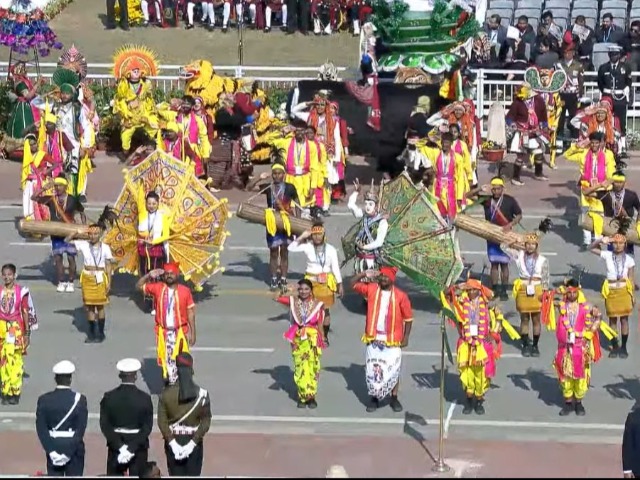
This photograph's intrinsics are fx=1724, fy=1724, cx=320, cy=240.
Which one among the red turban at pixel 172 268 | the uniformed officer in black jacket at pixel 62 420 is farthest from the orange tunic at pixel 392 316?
the uniformed officer in black jacket at pixel 62 420

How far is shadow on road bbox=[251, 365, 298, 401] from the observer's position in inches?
736

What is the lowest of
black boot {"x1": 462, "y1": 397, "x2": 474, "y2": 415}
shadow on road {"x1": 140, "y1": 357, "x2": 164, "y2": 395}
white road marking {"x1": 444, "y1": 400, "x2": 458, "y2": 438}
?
shadow on road {"x1": 140, "y1": 357, "x2": 164, "y2": 395}

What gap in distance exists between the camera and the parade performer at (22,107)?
94.4ft

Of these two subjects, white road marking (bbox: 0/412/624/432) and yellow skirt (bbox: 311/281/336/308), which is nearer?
white road marking (bbox: 0/412/624/432)

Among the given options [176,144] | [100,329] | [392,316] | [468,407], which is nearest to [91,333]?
[100,329]

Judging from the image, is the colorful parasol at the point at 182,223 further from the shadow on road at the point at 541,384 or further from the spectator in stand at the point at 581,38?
the spectator in stand at the point at 581,38

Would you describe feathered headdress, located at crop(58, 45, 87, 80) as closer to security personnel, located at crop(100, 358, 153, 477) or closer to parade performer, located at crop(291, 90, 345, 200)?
parade performer, located at crop(291, 90, 345, 200)

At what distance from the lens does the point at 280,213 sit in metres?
21.5

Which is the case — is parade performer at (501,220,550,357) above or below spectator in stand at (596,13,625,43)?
below

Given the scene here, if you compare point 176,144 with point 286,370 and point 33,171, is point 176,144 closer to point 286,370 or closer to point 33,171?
point 33,171

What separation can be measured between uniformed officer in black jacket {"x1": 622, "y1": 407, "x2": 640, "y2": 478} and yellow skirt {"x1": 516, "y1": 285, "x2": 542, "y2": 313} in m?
5.52

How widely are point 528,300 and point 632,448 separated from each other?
5717 millimetres

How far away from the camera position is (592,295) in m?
22.1

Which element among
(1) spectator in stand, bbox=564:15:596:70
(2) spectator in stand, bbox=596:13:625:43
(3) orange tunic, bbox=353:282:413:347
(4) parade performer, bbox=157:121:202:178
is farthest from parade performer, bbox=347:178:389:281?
(2) spectator in stand, bbox=596:13:625:43
